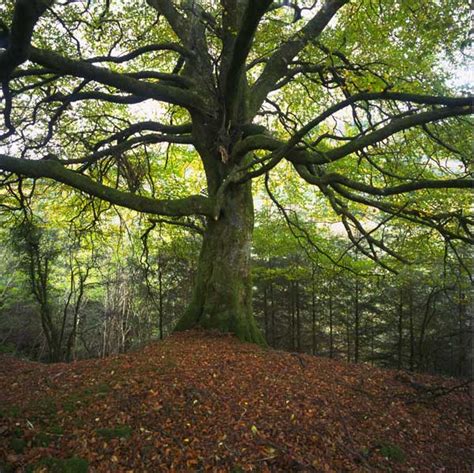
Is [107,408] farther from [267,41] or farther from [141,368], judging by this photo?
[267,41]

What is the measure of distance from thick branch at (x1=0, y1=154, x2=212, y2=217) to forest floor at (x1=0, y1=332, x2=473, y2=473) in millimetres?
2122

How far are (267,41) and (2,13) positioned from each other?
15.7ft

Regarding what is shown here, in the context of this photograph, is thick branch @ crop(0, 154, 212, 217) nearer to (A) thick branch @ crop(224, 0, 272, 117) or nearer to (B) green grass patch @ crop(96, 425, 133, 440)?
(A) thick branch @ crop(224, 0, 272, 117)

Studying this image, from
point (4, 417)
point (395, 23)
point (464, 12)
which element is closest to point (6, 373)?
point (4, 417)

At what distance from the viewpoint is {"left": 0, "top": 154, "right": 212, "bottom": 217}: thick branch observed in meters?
4.77

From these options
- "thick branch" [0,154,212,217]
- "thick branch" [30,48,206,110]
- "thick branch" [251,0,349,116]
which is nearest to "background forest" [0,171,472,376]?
"thick branch" [251,0,349,116]

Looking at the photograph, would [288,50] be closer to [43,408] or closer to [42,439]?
[43,408]

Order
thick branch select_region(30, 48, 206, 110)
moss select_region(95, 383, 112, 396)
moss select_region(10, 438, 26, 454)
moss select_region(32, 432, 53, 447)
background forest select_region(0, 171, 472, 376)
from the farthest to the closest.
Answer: background forest select_region(0, 171, 472, 376) → thick branch select_region(30, 48, 206, 110) → moss select_region(95, 383, 112, 396) → moss select_region(32, 432, 53, 447) → moss select_region(10, 438, 26, 454)

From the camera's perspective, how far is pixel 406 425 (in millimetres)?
4164

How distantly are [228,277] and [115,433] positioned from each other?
3741mm

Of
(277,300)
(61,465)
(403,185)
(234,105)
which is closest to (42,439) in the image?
(61,465)

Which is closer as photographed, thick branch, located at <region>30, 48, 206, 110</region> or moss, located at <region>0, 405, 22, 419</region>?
moss, located at <region>0, 405, 22, 419</region>

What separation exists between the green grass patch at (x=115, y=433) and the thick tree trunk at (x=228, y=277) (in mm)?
3222

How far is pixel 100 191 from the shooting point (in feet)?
17.4
